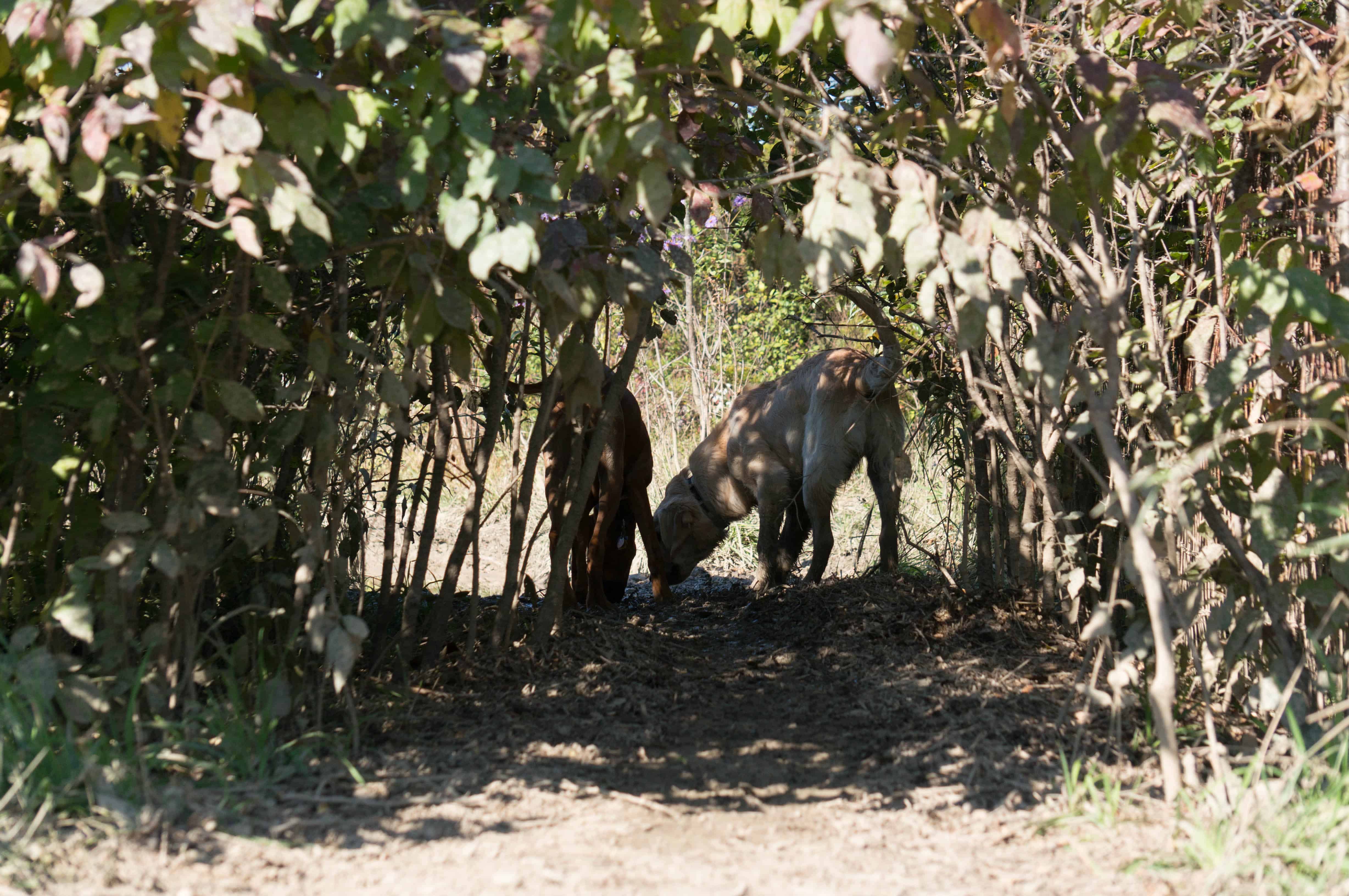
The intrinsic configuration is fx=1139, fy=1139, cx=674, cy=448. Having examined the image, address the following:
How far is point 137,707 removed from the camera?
123 inches

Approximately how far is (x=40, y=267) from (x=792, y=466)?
571 cm

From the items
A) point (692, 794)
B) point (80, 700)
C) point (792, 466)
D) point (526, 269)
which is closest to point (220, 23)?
point (526, 269)

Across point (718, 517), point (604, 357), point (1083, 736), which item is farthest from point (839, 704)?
point (718, 517)

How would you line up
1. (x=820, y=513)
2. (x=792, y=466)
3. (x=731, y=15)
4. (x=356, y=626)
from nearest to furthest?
(x=731, y=15) < (x=356, y=626) < (x=820, y=513) < (x=792, y=466)

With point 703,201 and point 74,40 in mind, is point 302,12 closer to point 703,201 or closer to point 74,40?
point 74,40

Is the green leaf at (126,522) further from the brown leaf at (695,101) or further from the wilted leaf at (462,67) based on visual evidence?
the brown leaf at (695,101)

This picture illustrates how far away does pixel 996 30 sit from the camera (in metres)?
2.46

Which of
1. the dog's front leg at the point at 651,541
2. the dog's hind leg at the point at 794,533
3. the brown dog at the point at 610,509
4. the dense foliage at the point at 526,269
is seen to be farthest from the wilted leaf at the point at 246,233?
the dog's hind leg at the point at 794,533

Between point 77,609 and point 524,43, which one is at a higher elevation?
point 524,43

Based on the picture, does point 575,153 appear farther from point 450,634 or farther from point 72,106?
point 450,634

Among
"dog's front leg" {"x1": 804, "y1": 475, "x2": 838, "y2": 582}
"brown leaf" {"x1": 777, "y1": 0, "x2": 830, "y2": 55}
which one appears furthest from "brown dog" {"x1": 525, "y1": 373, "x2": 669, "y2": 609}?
"brown leaf" {"x1": 777, "y1": 0, "x2": 830, "y2": 55}

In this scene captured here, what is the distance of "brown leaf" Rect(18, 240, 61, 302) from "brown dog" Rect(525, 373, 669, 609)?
8.79 feet

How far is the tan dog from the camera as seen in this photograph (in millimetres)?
6949

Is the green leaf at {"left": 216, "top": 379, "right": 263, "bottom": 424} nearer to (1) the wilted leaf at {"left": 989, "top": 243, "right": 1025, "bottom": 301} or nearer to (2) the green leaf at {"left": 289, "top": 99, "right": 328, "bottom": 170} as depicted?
(2) the green leaf at {"left": 289, "top": 99, "right": 328, "bottom": 170}
